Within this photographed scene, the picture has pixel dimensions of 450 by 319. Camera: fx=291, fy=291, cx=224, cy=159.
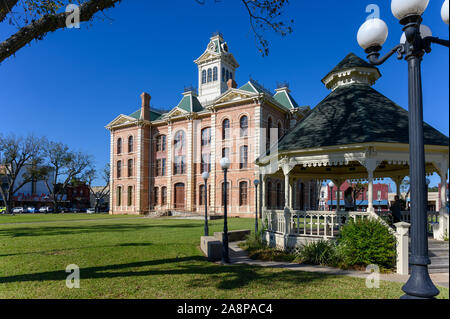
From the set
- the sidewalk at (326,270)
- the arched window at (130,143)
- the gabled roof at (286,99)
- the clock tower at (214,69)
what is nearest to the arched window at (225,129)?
the gabled roof at (286,99)

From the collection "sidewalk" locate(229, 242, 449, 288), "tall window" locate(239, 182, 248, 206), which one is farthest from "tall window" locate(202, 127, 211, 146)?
"sidewalk" locate(229, 242, 449, 288)

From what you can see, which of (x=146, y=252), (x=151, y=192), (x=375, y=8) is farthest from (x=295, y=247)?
(x=151, y=192)

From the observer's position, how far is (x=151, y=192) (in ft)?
139

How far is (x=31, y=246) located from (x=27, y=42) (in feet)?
28.5

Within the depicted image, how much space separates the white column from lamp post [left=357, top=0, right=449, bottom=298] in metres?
5.27

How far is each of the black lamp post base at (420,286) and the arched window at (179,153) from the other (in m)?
36.5

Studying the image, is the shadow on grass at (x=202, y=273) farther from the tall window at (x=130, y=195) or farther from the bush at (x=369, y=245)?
the tall window at (x=130, y=195)

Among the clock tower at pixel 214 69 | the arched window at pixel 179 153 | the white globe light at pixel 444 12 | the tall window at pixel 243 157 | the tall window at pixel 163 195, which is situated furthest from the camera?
the clock tower at pixel 214 69

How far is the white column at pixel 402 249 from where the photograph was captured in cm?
790

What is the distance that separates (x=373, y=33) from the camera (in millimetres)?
4508

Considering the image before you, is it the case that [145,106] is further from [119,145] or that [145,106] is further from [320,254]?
[320,254]

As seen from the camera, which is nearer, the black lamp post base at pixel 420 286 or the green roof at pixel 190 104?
the black lamp post base at pixel 420 286

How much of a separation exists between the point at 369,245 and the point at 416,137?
585 cm

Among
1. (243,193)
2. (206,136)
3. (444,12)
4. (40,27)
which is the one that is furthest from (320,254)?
(206,136)
